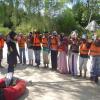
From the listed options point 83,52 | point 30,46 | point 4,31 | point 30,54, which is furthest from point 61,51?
point 4,31

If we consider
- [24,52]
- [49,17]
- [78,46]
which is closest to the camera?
[78,46]

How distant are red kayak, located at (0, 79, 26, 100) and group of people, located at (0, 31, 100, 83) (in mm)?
2147

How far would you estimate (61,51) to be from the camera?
13648mm

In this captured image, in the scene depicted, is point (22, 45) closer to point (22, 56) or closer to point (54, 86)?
point (22, 56)

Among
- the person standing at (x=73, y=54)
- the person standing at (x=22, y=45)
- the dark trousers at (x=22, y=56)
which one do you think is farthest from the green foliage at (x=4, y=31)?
the person standing at (x=73, y=54)

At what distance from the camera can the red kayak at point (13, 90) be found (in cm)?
945

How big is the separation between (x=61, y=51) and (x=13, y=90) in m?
4.25

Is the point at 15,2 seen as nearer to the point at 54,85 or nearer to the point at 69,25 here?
the point at 54,85

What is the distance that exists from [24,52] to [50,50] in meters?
1.61

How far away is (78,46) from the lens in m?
13.1

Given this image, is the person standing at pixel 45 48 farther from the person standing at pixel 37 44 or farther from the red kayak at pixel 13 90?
the red kayak at pixel 13 90

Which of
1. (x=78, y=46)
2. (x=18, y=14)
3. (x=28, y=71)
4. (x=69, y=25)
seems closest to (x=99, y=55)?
(x=78, y=46)

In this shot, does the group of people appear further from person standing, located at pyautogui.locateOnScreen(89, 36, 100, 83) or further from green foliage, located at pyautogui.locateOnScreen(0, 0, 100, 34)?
green foliage, located at pyautogui.locateOnScreen(0, 0, 100, 34)

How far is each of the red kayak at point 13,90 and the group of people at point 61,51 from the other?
7.04 feet
